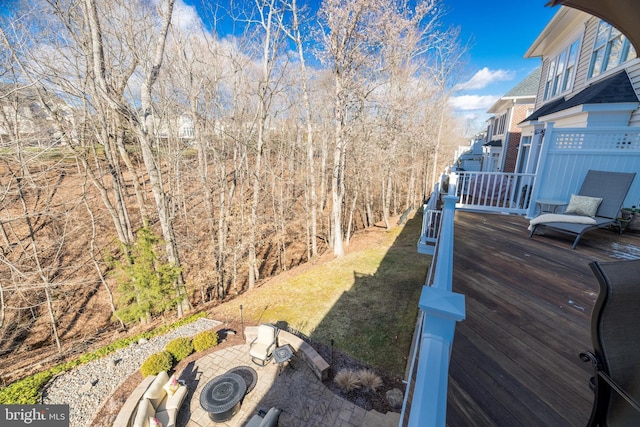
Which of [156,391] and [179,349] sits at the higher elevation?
[156,391]

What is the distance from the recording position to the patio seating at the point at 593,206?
4117mm

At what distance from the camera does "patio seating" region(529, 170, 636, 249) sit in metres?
4.12

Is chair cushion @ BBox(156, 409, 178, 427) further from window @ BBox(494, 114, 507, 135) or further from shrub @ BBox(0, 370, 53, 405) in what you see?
window @ BBox(494, 114, 507, 135)

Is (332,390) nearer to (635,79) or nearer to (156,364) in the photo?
(156,364)

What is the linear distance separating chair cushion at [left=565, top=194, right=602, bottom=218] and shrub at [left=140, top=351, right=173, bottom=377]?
29.2 feet

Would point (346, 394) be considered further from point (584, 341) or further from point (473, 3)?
point (473, 3)

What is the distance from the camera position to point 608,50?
6.53 m

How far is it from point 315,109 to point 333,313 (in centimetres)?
946

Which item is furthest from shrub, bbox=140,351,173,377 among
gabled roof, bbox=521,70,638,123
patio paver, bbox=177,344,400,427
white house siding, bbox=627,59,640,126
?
white house siding, bbox=627,59,640,126

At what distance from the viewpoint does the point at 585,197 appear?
15.3 ft

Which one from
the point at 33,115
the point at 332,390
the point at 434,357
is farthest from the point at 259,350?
the point at 33,115

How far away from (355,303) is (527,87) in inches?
678

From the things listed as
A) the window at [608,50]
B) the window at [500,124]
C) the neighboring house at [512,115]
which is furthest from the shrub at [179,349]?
the window at [500,124]

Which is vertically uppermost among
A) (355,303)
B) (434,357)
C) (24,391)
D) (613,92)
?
(613,92)
